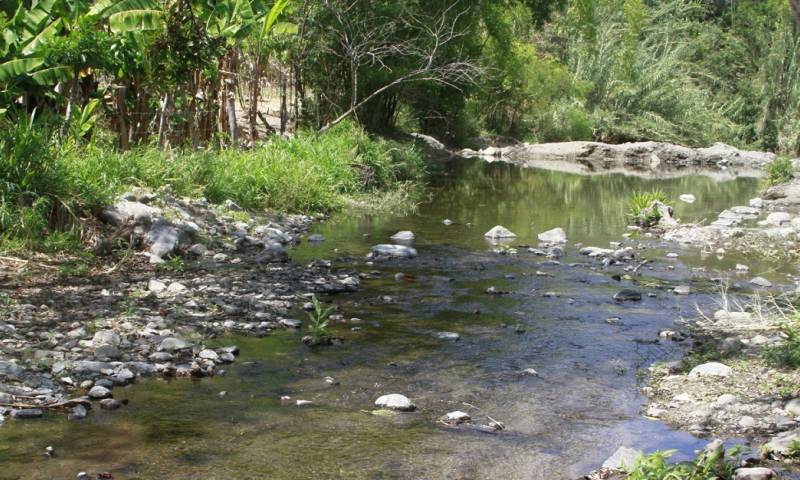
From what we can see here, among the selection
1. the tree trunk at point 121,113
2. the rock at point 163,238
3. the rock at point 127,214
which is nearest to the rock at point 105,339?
the rock at point 163,238

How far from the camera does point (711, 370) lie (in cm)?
601

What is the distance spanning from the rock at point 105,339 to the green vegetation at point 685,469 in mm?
3827

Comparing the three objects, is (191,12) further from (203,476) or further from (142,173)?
(203,476)

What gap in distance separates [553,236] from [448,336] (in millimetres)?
5809

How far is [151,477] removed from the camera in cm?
435

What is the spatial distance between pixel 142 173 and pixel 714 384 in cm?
800

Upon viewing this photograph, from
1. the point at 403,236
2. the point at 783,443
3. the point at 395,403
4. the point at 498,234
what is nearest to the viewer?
the point at 783,443

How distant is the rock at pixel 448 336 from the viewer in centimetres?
723

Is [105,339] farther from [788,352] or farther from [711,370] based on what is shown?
[788,352]

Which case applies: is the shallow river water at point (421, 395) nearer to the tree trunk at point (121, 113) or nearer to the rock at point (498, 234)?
the rock at point (498, 234)

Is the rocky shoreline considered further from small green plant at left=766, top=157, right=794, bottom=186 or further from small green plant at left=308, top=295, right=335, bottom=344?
small green plant at left=766, top=157, right=794, bottom=186

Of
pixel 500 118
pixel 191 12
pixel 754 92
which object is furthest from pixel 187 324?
pixel 754 92

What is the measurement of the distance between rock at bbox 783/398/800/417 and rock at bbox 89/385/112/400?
4.24m

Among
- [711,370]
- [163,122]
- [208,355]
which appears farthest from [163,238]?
[711,370]
